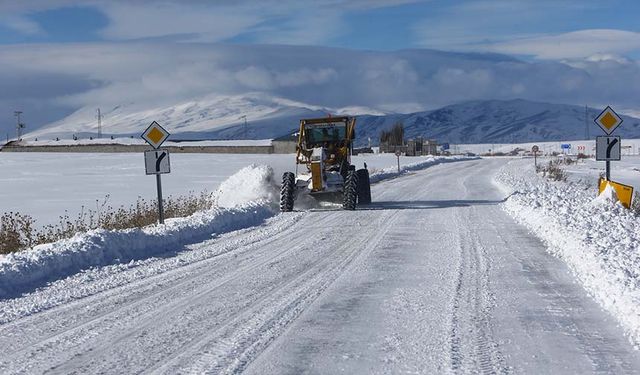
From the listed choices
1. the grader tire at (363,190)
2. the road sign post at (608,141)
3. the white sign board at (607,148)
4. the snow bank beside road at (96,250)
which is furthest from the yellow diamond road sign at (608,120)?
the snow bank beside road at (96,250)

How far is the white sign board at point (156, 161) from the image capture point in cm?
1794

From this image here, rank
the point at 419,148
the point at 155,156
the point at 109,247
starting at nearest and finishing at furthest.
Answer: the point at 109,247, the point at 155,156, the point at 419,148

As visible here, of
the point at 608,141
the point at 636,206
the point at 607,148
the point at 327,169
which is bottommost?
the point at 636,206

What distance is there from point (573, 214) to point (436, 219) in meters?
3.12

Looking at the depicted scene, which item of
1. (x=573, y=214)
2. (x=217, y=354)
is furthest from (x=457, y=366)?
(x=573, y=214)

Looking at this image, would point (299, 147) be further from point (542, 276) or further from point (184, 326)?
point (184, 326)

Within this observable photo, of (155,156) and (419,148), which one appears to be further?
(419,148)

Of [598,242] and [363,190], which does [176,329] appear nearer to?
[598,242]

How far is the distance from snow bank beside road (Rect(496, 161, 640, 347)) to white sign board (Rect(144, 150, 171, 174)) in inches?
313

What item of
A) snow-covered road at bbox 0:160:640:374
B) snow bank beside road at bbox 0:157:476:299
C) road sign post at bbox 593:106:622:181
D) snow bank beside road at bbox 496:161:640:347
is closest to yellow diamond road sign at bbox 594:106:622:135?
road sign post at bbox 593:106:622:181

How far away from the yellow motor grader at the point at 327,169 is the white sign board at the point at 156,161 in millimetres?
4983

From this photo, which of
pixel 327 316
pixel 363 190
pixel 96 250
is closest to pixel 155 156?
pixel 96 250

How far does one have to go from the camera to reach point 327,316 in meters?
8.57

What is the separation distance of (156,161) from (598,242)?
9536 mm
